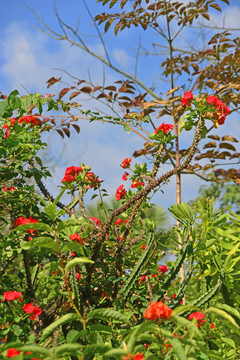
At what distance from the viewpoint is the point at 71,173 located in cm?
312

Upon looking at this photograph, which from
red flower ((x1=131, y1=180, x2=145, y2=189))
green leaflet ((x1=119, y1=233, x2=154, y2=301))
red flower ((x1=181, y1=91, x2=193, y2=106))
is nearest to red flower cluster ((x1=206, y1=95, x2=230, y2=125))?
red flower ((x1=181, y1=91, x2=193, y2=106))

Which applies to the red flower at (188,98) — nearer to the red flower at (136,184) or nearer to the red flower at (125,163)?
the red flower at (136,184)

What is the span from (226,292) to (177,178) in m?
2.39

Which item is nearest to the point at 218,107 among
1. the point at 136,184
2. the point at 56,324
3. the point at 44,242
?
the point at 136,184

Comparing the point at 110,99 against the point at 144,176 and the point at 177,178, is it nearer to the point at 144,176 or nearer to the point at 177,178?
the point at 177,178

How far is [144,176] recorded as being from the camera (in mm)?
2924

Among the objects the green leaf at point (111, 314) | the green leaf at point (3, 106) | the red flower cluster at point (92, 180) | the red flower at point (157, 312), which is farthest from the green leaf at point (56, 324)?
the red flower cluster at point (92, 180)

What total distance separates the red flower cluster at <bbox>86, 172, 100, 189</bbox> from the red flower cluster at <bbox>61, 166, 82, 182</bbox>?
0.26 ft

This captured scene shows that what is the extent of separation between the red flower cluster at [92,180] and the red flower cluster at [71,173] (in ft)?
0.26

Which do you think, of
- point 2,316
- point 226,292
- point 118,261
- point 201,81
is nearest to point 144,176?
point 118,261

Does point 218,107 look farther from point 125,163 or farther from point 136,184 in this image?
point 125,163

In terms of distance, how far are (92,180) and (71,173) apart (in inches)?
6.3

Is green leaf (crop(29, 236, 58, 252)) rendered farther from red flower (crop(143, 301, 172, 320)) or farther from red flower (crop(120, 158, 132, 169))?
red flower (crop(120, 158, 132, 169))

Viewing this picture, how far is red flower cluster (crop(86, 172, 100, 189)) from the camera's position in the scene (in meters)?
3.10
